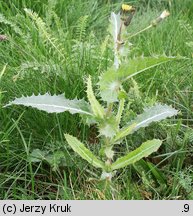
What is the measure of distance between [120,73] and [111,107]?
171mm

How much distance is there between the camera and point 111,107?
2.06m

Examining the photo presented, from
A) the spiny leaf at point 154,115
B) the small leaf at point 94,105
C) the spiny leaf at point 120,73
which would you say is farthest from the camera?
the spiny leaf at point 154,115

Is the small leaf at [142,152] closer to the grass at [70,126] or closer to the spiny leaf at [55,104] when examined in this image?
the grass at [70,126]

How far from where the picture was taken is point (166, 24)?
345cm

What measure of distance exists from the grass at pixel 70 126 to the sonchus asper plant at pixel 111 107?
5.4 inches

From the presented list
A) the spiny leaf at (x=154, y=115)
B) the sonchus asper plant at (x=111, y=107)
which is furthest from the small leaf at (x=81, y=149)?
the spiny leaf at (x=154, y=115)

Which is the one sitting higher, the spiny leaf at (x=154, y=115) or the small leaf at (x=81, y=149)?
the spiny leaf at (x=154, y=115)

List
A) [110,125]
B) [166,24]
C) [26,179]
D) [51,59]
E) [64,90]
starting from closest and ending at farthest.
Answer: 1. [110,125]
2. [26,179]
3. [64,90]
4. [51,59]
5. [166,24]

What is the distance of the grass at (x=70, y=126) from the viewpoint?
2.25 metres

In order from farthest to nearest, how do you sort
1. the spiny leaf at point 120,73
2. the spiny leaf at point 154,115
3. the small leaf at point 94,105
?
the spiny leaf at point 154,115 → the small leaf at point 94,105 → the spiny leaf at point 120,73

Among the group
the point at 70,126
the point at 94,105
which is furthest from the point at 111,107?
the point at 70,126

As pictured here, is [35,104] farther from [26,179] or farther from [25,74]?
[25,74]

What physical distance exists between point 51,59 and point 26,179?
2.40 ft

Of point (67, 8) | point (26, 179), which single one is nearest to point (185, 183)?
point (26, 179)
